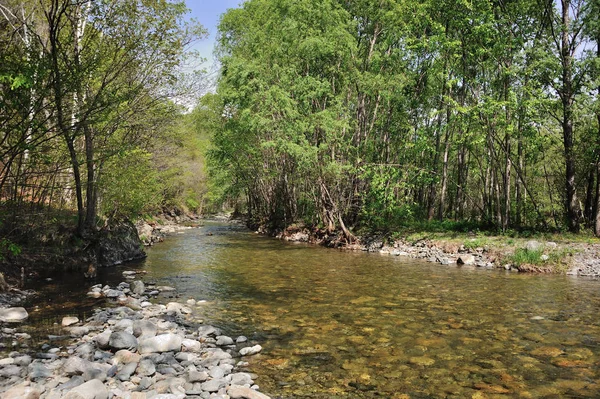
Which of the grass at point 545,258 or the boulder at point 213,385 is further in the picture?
the grass at point 545,258

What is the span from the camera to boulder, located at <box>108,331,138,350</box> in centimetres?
684

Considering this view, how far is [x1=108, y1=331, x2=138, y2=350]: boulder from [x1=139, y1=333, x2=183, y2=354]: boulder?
15cm

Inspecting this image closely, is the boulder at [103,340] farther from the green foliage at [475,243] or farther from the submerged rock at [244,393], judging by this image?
the green foliage at [475,243]

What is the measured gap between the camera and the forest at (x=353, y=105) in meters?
14.2

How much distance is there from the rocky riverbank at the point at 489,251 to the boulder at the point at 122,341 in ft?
48.1

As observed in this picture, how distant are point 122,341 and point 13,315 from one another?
3.38 m

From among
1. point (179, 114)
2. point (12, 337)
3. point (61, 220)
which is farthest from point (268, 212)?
point (12, 337)

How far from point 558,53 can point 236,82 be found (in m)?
18.7

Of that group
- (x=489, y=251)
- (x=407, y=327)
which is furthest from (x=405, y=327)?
(x=489, y=251)

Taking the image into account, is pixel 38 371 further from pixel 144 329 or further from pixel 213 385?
pixel 213 385

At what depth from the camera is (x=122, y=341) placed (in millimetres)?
6887

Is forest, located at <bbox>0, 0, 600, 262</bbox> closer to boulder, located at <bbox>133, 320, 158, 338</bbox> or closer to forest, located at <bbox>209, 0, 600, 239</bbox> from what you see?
forest, located at <bbox>209, 0, 600, 239</bbox>

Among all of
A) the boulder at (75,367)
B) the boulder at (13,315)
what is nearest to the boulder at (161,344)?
the boulder at (75,367)

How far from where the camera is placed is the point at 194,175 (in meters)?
55.7
